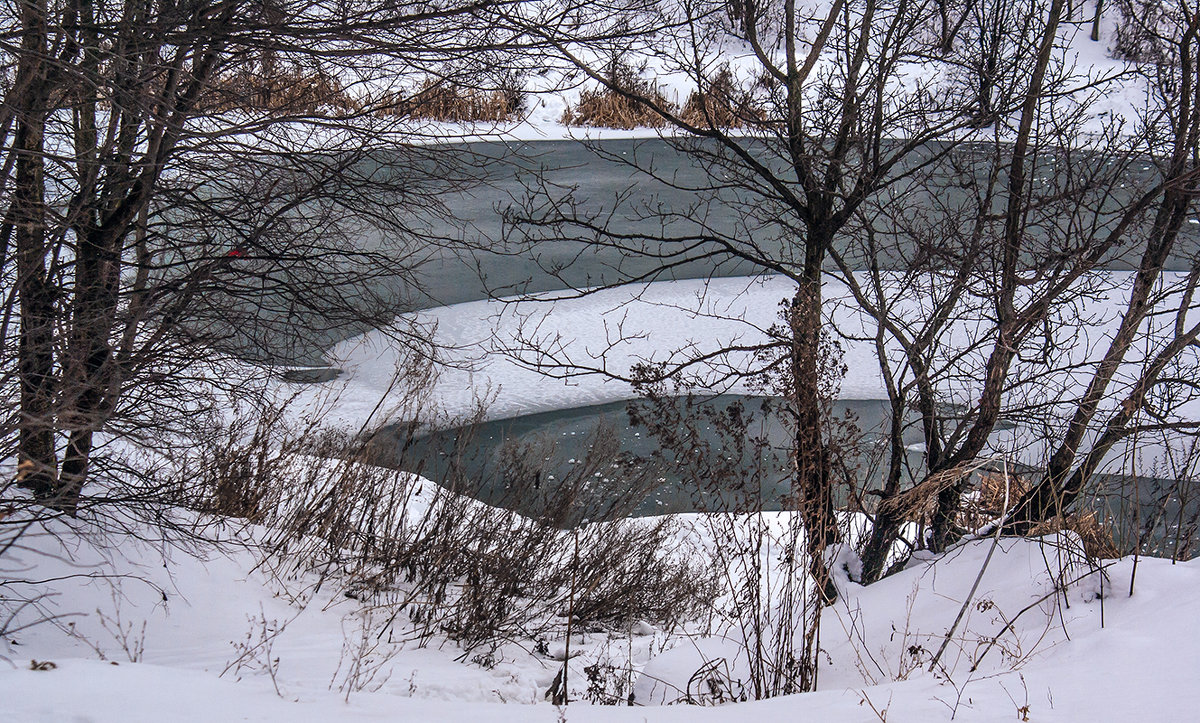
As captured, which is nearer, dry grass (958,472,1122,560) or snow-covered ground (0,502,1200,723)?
snow-covered ground (0,502,1200,723)

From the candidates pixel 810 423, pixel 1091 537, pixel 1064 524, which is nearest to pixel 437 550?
pixel 810 423

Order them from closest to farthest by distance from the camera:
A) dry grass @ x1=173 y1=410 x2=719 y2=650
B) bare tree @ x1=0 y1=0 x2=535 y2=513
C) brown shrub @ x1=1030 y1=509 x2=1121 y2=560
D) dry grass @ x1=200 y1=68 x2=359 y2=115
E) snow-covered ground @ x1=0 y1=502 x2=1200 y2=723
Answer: snow-covered ground @ x1=0 y1=502 x2=1200 y2=723 → brown shrub @ x1=1030 y1=509 x2=1121 y2=560 → bare tree @ x1=0 y1=0 x2=535 y2=513 → dry grass @ x1=200 y1=68 x2=359 y2=115 → dry grass @ x1=173 y1=410 x2=719 y2=650

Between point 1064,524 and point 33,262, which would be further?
point 1064,524

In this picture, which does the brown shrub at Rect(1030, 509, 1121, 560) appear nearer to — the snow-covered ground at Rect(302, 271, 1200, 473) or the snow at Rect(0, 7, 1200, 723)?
the snow at Rect(0, 7, 1200, 723)

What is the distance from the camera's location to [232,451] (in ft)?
20.1

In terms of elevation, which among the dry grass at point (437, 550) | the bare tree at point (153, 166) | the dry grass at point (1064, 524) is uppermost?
→ the bare tree at point (153, 166)

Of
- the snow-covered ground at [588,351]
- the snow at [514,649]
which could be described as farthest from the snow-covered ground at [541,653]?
the snow-covered ground at [588,351]

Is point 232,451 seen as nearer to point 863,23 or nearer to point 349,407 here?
point 349,407

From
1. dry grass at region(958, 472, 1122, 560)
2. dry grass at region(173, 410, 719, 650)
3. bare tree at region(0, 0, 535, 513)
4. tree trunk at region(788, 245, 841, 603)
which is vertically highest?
bare tree at region(0, 0, 535, 513)

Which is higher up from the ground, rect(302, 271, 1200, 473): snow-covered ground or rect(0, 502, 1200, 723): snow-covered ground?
rect(302, 271, 1200, 473): snow-covered ground

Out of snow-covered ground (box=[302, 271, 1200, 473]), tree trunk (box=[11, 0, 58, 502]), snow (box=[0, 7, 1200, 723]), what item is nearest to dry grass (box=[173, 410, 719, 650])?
snow (box=[0, 7, 1200, 723])

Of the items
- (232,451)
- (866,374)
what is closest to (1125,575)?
(232,451)

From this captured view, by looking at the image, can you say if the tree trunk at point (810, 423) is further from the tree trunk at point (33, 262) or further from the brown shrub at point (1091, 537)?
the tree trunk at point (33, 262)

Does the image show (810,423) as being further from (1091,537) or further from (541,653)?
(541,653)
